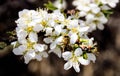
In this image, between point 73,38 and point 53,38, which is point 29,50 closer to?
point 53,38

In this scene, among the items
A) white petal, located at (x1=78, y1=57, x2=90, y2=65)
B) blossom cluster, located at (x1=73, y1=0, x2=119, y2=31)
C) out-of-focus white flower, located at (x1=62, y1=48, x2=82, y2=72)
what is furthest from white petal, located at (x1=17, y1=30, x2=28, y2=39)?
blossom cluster, located at (x1=73, y1=0, x2=119, y2=31)

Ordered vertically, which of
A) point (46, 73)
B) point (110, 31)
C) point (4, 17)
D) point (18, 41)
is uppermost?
point (18, 41)

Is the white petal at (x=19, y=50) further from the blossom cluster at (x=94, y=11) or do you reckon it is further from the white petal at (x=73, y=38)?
the blossom cluster at (x=94, y=11)

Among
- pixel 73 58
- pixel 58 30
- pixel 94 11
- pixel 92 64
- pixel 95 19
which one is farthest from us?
pixel 92 64

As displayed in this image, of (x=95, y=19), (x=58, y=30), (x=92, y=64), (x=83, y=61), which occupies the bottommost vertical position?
(x=92, y=64)

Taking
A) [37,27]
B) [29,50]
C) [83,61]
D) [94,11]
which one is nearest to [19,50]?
[29,50]

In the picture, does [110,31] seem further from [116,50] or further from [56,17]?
[56,17]

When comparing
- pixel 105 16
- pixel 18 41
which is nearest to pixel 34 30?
pixel 18 41

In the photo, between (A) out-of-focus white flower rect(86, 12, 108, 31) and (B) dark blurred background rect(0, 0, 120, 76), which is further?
(B) dark blurred background rect(0, 0, 120, 76)

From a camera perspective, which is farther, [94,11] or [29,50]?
[94,11]

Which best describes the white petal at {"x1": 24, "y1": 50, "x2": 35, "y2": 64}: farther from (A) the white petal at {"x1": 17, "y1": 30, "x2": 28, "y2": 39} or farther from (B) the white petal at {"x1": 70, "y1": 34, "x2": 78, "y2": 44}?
(B) the white petal at {"x1": 70, "y1": 34, "x2": 78, "y2": 44}

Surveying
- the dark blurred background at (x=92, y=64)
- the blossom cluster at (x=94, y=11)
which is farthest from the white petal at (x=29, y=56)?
the dark blurred background at (x=92, y=64)
